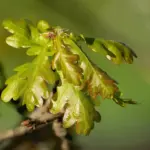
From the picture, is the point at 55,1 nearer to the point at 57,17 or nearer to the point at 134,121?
the point at 57,17

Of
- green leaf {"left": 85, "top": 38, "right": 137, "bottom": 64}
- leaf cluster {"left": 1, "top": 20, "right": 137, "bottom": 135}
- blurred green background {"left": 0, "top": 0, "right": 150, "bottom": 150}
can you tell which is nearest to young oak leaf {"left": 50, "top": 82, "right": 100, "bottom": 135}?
leaf cluster {"left": 1, "top": 20, "right": 137, "bottom": 135}

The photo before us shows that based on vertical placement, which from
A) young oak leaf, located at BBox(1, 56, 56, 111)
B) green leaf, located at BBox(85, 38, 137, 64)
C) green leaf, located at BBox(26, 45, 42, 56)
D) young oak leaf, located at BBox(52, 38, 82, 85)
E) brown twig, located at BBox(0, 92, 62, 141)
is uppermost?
green leaf, located at BBox(85, 38, 137, 64)

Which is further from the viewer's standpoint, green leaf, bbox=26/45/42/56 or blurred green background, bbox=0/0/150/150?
blurred green background, bbox=0/0/150/150

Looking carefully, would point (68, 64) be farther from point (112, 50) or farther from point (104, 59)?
point (104, 59)

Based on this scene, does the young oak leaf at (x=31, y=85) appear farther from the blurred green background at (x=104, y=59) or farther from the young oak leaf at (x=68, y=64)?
the blurred green background at (x=104, y=59)

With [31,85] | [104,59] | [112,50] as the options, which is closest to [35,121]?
[31,85]

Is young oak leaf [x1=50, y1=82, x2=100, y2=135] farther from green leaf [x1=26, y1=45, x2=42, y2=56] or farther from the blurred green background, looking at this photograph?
the blurred green background

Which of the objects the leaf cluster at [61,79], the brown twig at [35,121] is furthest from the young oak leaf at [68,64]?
the brown twig at [35,121]
